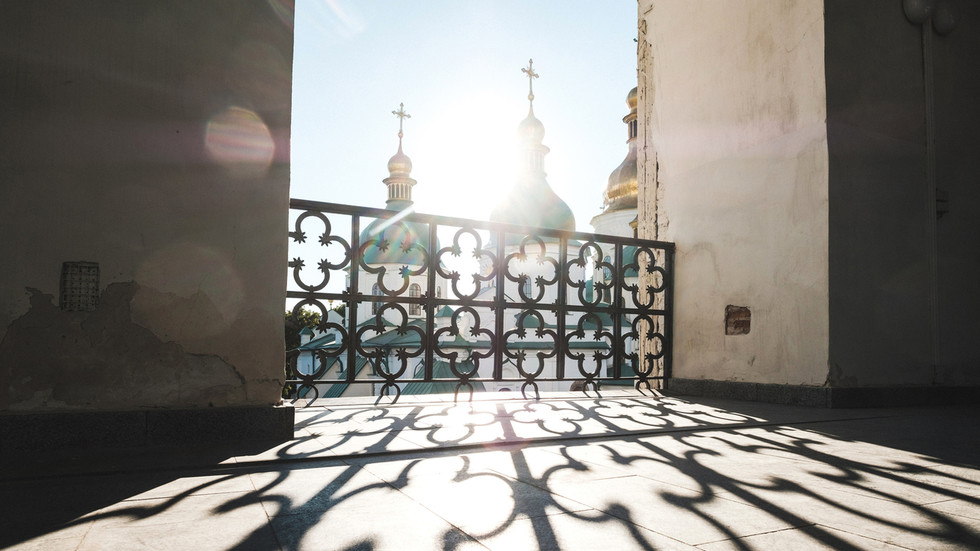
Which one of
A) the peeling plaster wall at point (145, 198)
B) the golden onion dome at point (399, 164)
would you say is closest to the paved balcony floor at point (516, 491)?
the peeling plaster wall at point (145, 198)

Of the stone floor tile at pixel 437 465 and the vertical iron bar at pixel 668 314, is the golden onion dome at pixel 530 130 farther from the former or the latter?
the stone floor tile at pixel 437 465

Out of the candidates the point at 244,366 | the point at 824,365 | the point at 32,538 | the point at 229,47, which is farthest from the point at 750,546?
the point at 824,365

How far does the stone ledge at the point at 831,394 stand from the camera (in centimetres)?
383

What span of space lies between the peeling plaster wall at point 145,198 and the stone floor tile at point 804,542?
1955mm

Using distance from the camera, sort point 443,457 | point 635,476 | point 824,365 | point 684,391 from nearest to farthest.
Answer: point 635,476
point 443,457
point 824,365
point 684,391

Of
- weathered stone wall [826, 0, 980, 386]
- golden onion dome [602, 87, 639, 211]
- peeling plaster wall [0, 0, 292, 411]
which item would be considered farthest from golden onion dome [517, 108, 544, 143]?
peeling plaster wall [0, 0, 292, 411]

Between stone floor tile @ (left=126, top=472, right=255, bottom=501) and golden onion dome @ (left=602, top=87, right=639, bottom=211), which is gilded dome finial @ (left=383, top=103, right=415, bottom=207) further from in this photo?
stone floor tile @ (left=126, top=472, right=255, bottom=501)

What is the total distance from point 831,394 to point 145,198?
3844 mm

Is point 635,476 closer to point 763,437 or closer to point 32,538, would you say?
point 763,437

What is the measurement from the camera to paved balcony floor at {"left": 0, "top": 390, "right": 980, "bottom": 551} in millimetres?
1319

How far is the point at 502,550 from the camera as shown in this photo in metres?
1.24

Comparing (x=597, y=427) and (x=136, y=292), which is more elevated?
(x=136, y=292)

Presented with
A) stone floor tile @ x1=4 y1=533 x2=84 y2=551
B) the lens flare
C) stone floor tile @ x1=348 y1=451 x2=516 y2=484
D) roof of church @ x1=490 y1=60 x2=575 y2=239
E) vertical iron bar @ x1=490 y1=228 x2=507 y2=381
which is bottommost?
stone floor tile @ x1=348 y1=451 x2=516 y2=484

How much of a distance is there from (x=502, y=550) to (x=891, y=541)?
2.64 ft
